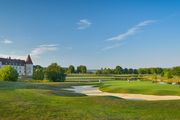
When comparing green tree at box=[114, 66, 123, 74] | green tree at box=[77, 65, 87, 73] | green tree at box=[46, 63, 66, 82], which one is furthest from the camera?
green tree at box=[77, 65, 87, 73]

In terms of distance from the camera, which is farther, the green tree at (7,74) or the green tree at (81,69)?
the green tree at (81,69)

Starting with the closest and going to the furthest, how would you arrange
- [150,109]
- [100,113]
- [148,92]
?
1. [100,113]
2. [150,109]
3. [148,92]

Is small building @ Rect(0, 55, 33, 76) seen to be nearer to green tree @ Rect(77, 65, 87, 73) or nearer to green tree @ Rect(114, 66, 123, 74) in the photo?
green tree @ Rect(77, 65, 87, 73)

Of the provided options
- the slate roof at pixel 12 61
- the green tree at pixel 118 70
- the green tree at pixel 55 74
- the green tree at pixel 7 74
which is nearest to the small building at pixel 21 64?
the slate roof at pixel 12 61

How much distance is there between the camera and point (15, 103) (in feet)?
56.5

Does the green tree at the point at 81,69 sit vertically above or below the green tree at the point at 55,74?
above

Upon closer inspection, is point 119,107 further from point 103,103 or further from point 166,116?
point 166,116

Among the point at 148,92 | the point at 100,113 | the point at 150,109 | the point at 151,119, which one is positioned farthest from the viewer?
the point at 148,92

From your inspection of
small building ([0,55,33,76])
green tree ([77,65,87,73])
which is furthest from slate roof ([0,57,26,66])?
green tree ([77,65,87,73])

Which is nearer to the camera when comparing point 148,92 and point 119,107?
point 119,107

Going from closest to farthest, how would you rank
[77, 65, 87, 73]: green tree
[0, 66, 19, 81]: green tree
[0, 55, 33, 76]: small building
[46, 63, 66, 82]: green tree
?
[0, 66, 19, 81]: green tree, [46, 63, 66, 82]: green tree, [0, 55, 33, 76]: small building, [77, 65, 87, 73]: green tree

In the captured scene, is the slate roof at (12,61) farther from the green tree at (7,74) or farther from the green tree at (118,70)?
the green tree at (7,74)

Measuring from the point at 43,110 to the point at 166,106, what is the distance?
7785 millimetres

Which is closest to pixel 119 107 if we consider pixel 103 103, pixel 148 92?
pixel 103 103
